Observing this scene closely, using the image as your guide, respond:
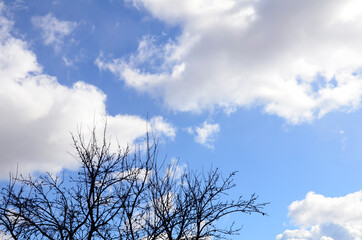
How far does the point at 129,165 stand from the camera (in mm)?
10477

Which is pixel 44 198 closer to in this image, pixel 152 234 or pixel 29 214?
pixel 29 214

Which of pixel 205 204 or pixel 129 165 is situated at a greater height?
pixel 129 165

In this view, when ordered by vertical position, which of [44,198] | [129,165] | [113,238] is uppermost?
[129,165]

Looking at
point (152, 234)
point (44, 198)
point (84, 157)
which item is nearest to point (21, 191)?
point (44, 198)

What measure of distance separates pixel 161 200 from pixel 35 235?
324 centimetres

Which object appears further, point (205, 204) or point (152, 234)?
point (205, 204)

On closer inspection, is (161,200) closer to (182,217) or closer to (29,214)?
(182,217)

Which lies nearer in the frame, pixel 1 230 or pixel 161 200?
pixel 1 230

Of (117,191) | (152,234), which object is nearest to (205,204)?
(152,234)

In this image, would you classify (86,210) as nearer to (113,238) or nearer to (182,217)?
(113,238)

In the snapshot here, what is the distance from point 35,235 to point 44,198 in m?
0.93

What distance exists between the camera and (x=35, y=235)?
9453mm

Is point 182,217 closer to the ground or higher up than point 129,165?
closer to the ground

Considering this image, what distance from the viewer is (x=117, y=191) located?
1030 centimetres
